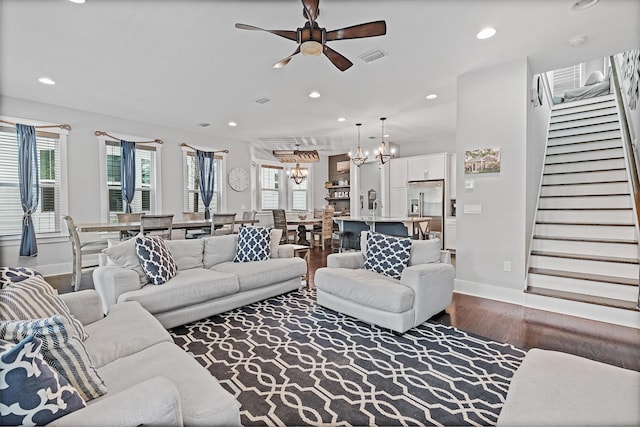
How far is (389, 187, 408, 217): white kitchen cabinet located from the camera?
25.1 feet

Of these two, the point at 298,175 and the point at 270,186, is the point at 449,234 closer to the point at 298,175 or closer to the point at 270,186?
the point at 298,175

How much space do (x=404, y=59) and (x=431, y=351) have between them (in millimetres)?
2991

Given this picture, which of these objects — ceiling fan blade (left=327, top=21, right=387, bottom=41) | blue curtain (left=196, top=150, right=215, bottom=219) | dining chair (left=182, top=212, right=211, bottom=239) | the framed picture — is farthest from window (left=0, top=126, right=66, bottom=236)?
the framed picture

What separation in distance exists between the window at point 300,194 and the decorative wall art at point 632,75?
710 cm

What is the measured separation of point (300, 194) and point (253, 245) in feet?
19.3

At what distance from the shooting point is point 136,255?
9.51 feet

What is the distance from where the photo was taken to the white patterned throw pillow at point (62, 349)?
3.40ft

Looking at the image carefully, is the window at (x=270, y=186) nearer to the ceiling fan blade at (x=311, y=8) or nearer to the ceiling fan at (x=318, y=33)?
the ceiling fan at (x=318, y=33)

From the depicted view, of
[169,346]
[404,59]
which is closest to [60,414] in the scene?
[169,346]

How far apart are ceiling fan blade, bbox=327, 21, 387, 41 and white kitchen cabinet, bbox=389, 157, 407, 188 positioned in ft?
18.3

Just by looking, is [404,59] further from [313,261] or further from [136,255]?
[313,261]

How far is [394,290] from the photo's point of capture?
2617 millimetres

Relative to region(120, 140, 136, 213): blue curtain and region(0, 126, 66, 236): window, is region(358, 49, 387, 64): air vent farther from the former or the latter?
region(0, 126, 66, 236): window

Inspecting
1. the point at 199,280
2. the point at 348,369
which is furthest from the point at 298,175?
the point at 348,369
